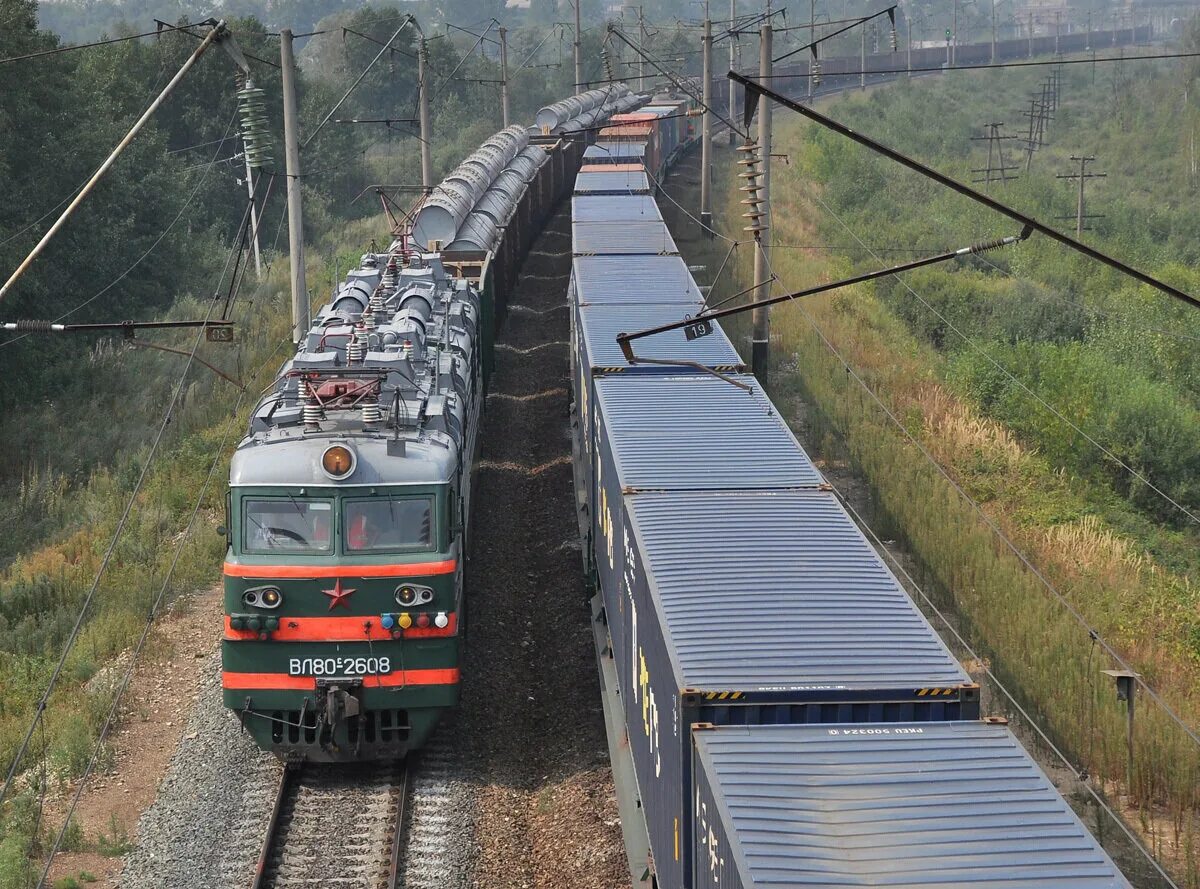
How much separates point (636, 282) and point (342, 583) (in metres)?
12.4

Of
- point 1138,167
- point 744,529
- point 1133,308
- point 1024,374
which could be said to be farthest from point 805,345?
point 1138,167

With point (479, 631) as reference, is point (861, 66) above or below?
above

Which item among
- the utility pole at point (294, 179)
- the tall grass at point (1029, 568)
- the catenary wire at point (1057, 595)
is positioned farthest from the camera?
the utility pole at point (294, 179)

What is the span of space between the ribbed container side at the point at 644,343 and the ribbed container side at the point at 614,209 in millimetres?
10336

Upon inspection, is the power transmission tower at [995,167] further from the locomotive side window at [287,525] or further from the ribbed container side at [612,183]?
the locomotive side window at [287,525]

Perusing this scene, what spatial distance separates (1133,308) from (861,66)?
66.0 m

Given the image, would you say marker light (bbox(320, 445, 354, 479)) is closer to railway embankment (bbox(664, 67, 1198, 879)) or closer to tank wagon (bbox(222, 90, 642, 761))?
tank wagon (bbox(222, 90, 642, 761))

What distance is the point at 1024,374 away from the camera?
2981cm

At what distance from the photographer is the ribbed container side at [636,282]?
23.4m

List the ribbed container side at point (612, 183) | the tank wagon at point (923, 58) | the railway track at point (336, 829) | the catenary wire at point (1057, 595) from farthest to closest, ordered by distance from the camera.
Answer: the tank wagon at point (923, 58), the ribbed container side at point (612, 183), the railway track at point (336, 829), the catenary wire at point (1057, 595)

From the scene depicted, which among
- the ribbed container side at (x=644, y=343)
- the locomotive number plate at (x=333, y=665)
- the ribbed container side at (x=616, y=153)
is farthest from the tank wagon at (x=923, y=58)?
the locomotive number plate at (x=333, y=665)

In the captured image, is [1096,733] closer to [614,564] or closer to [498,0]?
[614,564]

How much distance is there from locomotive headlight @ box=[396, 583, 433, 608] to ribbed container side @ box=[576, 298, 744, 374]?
18.7 ft

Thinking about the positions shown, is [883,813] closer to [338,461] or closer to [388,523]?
[388,523]
